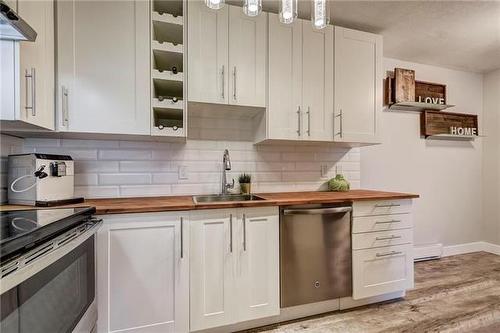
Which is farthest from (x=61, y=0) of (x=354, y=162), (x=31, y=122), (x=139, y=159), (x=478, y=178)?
(x=478, y=178)

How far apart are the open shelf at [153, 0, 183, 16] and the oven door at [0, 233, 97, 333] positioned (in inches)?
64.8

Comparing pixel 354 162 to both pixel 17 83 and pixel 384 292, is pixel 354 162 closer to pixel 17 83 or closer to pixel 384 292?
pixel 384 292

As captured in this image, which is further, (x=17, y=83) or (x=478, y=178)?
(x=478, y=178)

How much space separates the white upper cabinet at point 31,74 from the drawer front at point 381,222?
2233mm

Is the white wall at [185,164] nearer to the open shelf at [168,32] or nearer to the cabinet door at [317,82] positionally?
the cabinet door at [317,82]

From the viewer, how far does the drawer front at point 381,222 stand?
211cm

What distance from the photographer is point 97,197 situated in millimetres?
2021

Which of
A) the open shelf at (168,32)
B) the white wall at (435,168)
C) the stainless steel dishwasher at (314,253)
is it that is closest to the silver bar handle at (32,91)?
the open shelf at (168,32)

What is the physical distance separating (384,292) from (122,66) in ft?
8.75

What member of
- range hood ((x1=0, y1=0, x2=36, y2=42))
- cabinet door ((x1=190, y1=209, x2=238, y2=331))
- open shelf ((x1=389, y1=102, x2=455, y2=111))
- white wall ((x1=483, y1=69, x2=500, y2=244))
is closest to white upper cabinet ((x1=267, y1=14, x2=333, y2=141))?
cabinet door ((x1=190, y1=209, x2=238, y2=331))

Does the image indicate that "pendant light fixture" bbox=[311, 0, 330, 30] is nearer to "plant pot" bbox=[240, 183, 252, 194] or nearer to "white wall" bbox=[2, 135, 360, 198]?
"white wall" bbox=[2, 135, 360, 198]

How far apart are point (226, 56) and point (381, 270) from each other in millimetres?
2152

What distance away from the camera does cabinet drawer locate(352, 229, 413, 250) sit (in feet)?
6.92

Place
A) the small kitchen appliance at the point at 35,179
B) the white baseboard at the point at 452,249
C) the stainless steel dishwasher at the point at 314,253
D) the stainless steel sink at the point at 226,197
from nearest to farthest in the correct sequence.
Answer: the small kitchen appliance at the point at 35,179 → the stainless steel dishwasher at the point at 314,253 → the stainless steel sink at the point at 226,197 → the white baseboard at the point at 452,249
